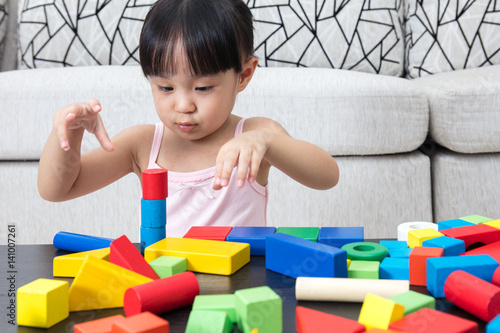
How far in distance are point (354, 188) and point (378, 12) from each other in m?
0.60

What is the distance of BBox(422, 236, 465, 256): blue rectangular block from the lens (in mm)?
641

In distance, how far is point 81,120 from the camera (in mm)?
785

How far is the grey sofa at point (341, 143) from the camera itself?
142 cm

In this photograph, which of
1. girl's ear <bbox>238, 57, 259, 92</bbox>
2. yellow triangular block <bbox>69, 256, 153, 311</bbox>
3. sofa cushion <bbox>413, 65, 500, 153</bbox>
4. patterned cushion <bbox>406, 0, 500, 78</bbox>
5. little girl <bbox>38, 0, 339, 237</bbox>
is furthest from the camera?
patterned cushion <bbox>406, 0, 500, 78</bbox>

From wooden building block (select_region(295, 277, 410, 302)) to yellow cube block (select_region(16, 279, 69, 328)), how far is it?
221 millimetres

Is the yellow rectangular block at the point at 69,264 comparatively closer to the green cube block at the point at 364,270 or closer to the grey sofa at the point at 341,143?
the green cube block at the point at 364,270

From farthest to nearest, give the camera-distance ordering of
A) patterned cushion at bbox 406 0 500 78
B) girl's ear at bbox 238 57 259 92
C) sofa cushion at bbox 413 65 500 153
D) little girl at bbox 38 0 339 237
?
patterned cushion at bbox 406 0 500 78 → sofa cushion at bbox 413 65 500 153 → girl's ear at bbox 238 57 259 92 → little girl at bbox 38 0 339 237

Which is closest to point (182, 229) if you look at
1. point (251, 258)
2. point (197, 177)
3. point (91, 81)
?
point (197, 177)

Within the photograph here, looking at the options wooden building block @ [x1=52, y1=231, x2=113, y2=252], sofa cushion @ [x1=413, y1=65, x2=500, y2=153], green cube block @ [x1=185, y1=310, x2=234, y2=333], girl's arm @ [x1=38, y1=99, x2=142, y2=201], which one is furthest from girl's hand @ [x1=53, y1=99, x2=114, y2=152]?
sofa cushion @ [x1=413, y1=65, x2=500, y2=153]

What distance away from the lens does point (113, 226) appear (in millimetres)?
1467

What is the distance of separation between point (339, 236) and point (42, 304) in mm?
347

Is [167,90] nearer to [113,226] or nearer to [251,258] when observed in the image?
[251,258]

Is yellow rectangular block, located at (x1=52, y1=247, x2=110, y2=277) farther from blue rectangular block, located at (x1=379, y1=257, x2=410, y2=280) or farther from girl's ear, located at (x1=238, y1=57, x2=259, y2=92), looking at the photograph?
girl's ear, located at (x1=238, y1=57, x2=259, y2=92)

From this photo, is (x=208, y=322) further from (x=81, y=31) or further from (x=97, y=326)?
(x=81, y=31)
